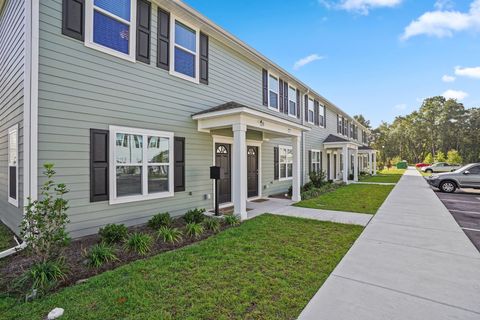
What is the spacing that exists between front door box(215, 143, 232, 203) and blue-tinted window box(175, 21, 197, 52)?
3.23 metres

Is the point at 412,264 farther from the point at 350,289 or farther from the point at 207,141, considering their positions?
the point at 207,141

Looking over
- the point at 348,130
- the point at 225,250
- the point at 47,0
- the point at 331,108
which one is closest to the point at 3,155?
the point at 47,0

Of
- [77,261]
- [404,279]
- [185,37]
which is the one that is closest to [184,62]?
[185,37]

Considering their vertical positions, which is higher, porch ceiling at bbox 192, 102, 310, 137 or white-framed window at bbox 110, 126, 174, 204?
porch ceiling at bbox 192, 102, 310, 137

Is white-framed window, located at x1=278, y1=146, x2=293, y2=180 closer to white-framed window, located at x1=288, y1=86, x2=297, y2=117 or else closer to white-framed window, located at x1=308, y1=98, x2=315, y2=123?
white-framed window, located at x1=288, y1=86, x2=297, y2=117

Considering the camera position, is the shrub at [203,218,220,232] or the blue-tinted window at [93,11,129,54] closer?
the blue-tinted window at [93,11,129,54]

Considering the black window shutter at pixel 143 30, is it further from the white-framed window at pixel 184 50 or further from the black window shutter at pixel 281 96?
the black window shutter at pixel 281 96

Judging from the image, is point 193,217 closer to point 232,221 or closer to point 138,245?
point 232,221

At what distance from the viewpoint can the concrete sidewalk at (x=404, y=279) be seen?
2643 mm

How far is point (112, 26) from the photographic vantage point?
5.35 metres

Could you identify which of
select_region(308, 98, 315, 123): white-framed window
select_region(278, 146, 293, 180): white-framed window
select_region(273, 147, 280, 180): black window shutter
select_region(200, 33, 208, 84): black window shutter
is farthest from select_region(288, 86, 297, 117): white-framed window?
select_region(200, 33, 208, 84): black window shutter

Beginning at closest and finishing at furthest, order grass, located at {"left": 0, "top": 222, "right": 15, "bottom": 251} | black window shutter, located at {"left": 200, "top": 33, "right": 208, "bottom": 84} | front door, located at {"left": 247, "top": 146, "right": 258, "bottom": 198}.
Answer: grass, located at {"left": 0, "top": 222, "right": 15, "bottom": 251}
black window shutter, located at {"left": 200, "top": 33, "right": 208, "bottom": 84}
front door, located at {"left": 247, "top": 146, "right": 258, "bottom": 198}

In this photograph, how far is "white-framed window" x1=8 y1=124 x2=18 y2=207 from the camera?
5.17m

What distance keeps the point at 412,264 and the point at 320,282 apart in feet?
6.09
